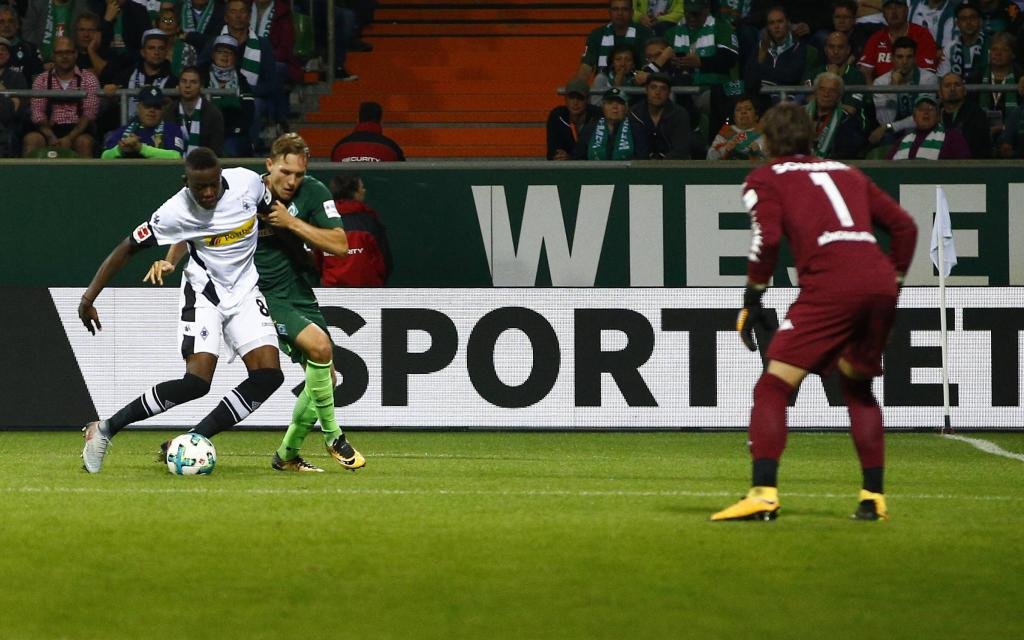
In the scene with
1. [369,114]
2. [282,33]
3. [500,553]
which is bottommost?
[500,553]

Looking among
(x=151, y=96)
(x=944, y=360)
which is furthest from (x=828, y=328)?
(x=151, y=96)

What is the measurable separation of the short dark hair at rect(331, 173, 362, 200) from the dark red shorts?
7.75 metres

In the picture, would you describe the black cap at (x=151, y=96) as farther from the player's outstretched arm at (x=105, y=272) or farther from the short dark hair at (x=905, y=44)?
the short dark hair at (x=905, y=44)

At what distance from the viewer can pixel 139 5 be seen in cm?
1883

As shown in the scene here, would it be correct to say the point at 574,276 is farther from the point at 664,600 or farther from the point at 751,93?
the point at 664,600

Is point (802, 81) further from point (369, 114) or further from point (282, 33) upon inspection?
point (282, 33)

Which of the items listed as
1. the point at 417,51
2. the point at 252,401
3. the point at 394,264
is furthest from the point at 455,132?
the point at 252,401

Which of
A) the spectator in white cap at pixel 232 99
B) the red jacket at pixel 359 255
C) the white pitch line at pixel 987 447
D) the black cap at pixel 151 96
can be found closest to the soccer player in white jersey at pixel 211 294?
the red jacket at pixel 359 255

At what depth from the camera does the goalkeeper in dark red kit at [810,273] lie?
25.6ft

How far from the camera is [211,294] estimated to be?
10.2 metres

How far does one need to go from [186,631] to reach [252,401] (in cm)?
439

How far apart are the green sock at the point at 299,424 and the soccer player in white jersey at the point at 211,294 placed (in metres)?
0.25

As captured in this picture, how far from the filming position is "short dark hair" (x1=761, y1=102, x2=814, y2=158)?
7953 millimetres

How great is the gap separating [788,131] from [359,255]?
7.59 meters
